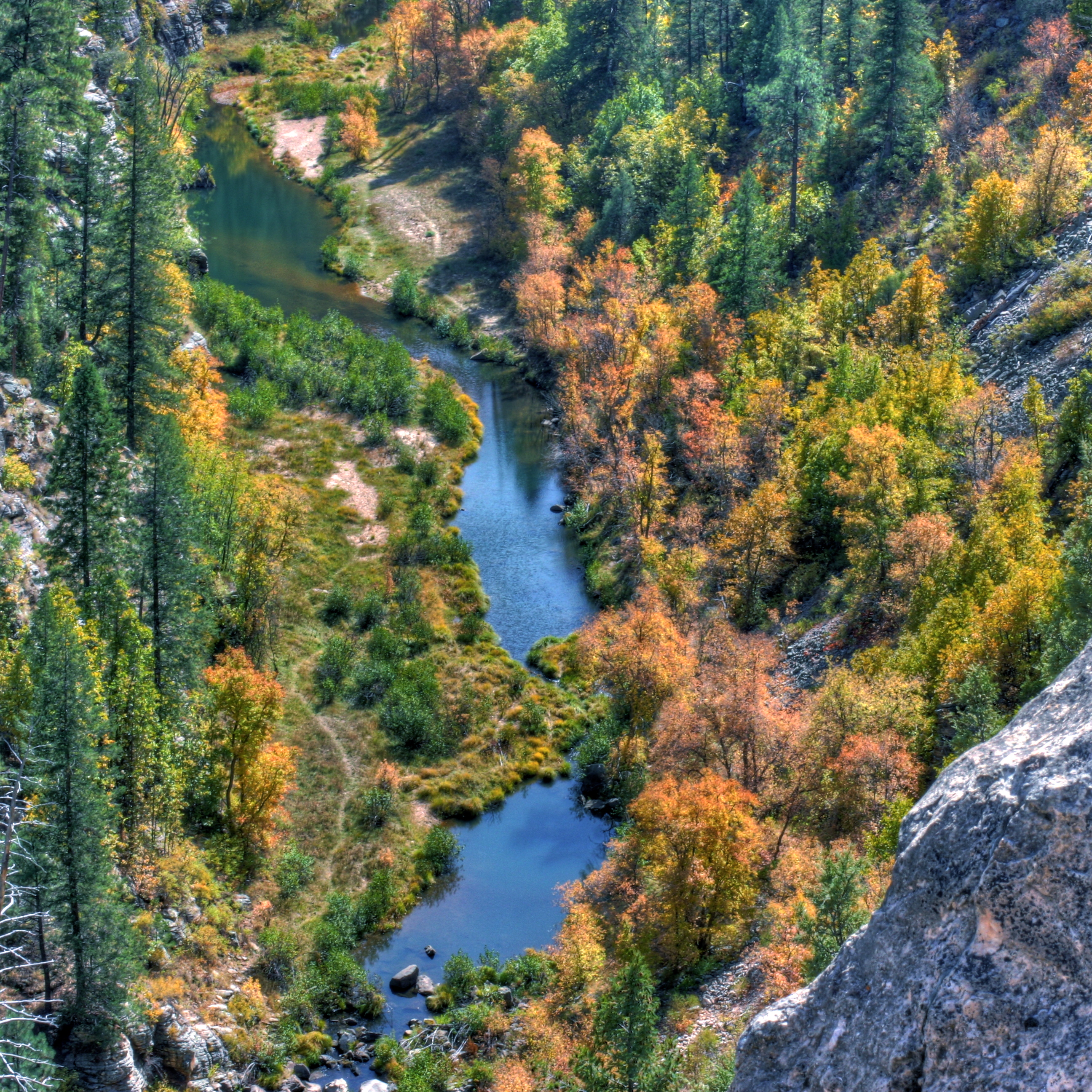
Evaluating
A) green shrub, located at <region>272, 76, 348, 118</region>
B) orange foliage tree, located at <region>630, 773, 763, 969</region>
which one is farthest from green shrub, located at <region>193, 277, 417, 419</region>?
green shrub, located at <region>272, 76, 348, 118</region>

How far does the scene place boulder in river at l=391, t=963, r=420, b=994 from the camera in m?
46.7

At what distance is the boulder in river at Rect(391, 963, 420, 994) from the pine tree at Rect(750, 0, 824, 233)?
66.2 m

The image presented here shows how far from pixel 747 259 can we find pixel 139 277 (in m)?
45.0

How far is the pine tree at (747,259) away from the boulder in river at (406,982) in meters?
56.0

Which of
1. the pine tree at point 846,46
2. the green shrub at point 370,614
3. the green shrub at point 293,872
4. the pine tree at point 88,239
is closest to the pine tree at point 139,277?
the pine tree at point 88,239

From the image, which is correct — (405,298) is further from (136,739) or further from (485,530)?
(136,739)

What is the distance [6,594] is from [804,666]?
38.0 meters

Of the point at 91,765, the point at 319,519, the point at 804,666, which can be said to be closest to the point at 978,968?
the point at 91,765

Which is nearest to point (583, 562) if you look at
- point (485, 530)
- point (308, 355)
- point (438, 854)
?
point (485, 530)

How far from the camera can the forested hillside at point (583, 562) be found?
131 ft

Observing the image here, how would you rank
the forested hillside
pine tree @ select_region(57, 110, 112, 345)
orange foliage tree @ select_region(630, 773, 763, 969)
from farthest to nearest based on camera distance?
1. pine tree @ select_region(57, 110, 112, 345)
2. orange foliage tree @ select_region(630, 773, 763, 969)
3. the forested hillside

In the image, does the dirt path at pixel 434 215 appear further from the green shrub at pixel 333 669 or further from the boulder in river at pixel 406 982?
the boulder in river at pixel 406 982

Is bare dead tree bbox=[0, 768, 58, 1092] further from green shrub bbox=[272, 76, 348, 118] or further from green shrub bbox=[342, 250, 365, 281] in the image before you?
green shrub bbox=[272, 76, 348, 118]

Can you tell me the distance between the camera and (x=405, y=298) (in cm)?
10838
